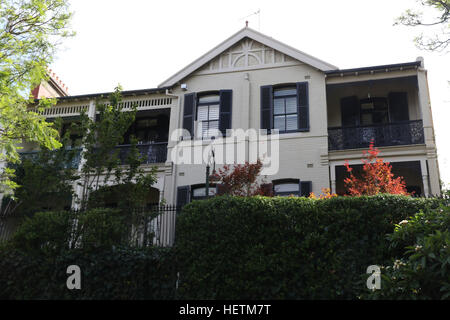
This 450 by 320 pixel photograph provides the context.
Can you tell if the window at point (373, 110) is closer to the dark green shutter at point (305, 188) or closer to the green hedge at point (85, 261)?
the dark green shutter at point (305, 188)

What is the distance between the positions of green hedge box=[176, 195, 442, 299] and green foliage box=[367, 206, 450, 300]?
709mm

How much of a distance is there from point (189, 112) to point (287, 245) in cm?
873

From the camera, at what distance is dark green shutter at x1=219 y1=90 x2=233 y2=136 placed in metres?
15.0

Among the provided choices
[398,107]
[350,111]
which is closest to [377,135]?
[398,107]

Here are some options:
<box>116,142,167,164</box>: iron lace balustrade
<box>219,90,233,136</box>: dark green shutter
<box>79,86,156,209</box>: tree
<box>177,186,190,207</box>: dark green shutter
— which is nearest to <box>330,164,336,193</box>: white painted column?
<box>219,90,233,136</box>: dark green shutter

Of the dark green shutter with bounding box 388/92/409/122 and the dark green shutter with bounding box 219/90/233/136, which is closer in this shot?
the dark green shutter with bounding box 388/92/409/122

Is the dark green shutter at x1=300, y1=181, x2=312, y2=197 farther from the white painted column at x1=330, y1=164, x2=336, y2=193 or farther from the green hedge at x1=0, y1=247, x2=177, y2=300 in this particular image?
the green hedge at x1=0, y1=247, x2=177, y2=300

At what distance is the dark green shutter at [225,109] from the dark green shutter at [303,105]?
2.51 metres

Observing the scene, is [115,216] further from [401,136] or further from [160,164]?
[401,136]

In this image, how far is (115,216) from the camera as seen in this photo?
993cm

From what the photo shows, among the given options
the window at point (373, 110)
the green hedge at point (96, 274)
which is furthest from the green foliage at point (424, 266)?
the window at point (373, 110)

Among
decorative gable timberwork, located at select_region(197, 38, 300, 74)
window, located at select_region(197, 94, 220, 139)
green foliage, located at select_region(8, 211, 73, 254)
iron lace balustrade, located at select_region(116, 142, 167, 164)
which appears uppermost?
decorative gable timberwork, located at select_region(197, 38, 300, 74)

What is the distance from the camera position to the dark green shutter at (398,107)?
1478 centimetres
